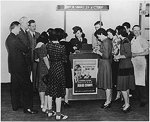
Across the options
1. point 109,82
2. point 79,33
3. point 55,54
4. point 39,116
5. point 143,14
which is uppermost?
point 143,14

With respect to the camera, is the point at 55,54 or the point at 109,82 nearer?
→ the point at 55,54

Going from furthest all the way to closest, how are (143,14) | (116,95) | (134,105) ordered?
(143,14) → (116,95) → (134,105)

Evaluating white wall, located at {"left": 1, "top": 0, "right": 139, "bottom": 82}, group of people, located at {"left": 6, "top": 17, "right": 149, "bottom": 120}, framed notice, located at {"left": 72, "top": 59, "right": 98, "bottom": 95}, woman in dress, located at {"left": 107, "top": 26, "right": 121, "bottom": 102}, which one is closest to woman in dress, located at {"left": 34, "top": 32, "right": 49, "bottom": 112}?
group of people, located at {"left": 6, "top": 17, "right": 149, "bottom": 120}

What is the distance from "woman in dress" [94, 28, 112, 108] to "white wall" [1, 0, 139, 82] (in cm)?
215

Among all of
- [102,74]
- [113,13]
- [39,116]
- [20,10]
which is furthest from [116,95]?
[20,10]

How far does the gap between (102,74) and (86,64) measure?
397 mm

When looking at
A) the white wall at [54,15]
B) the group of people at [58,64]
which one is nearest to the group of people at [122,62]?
the group of people at [58,64]

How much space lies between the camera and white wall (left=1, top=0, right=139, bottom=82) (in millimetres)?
6625

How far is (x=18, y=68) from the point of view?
4445 mm

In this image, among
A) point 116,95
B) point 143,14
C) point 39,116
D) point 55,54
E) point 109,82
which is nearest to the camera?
point 55,54

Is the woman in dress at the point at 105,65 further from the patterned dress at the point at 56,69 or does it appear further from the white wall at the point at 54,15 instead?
the white wall at the point at 54,15

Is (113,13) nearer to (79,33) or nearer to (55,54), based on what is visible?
(79,33)

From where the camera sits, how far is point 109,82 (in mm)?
4723

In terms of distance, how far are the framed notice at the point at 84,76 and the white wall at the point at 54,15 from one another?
76.0 inches
